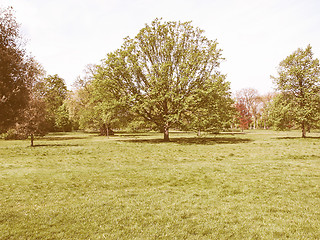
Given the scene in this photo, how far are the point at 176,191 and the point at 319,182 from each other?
7080 mm

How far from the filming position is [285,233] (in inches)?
223

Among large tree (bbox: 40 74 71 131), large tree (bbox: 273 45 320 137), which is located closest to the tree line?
large tree (bbox: 273 45 320 137)

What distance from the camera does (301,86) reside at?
3500 centimetres

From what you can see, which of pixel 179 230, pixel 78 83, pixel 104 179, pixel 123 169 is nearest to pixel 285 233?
pixel 179 230

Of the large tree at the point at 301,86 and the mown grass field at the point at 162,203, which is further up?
the large tree at the point at 301,86

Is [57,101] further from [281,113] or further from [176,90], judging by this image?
[281,113]

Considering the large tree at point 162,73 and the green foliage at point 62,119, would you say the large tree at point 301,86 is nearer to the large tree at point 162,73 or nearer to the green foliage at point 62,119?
the large tree at point 162,73

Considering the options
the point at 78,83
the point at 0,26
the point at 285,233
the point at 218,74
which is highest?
the point at 78,83

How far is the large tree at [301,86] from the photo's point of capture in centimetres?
3234

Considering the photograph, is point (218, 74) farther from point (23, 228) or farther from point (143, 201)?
point (23, 228)

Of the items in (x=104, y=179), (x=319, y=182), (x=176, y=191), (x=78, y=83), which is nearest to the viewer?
(x=176, y=191)

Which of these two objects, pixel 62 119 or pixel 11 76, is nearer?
pixel 11 76

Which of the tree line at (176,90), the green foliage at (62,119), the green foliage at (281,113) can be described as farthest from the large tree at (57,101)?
the green foliage at (281,113)

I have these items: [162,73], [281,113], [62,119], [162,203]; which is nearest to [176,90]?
[162,73]
